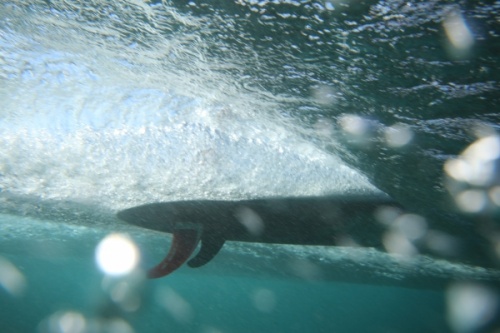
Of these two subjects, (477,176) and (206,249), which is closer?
(477,176)

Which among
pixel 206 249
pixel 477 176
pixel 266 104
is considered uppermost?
pixel 477 176

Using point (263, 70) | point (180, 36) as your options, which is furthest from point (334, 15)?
point (180, 36)

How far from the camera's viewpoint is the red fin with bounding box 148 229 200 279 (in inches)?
217

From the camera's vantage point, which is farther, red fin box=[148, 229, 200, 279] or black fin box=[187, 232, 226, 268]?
black fin box=[187, 232, 226, 268]

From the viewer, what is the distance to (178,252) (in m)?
5.73

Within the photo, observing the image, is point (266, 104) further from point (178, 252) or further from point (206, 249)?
point (206, 249)

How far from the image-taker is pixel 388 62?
3.62 metres

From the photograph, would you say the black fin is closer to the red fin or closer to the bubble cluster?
the red fin

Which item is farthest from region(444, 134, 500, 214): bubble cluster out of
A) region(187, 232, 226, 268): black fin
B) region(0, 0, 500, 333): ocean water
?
region(187, 232, 226, 268): black fin

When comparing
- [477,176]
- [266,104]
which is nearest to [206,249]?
[266,104]

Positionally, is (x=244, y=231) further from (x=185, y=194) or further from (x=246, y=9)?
(x=246, y=9)

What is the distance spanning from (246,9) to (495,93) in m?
2.75

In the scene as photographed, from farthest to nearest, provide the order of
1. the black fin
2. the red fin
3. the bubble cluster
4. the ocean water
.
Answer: the black fin → the red fin → the bubble cluster → the ocean water

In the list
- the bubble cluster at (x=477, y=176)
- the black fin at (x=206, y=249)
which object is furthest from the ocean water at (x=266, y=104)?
the black fin at (x=206, y=249)
